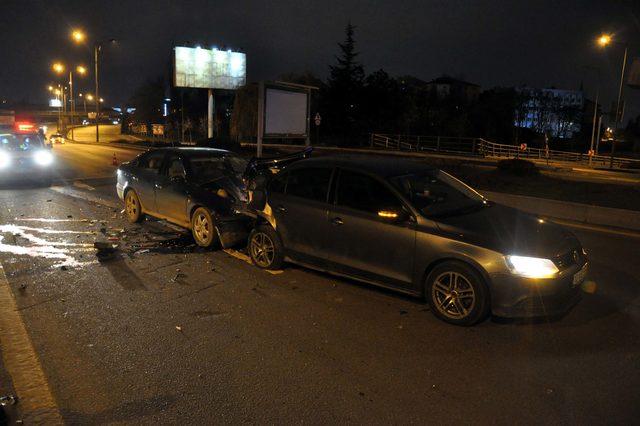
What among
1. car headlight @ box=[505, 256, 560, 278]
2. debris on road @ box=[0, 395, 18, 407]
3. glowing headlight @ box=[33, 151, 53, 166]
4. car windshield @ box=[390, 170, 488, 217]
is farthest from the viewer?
glowing headlight @ box=[33, 151, 53, 166]

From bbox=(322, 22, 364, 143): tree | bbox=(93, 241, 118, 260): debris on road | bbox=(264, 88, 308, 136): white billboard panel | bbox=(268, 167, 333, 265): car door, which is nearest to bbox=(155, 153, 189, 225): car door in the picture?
bbox=(93, 241, 118, 260): debris on road

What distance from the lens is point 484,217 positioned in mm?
5652

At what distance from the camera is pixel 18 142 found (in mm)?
19766

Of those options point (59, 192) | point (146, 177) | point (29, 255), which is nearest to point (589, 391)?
point (29, 255)

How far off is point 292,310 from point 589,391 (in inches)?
114

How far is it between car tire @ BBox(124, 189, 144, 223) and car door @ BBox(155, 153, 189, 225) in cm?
84

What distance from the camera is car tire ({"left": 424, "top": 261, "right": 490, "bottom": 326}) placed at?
5090mm

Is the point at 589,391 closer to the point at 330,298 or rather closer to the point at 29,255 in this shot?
the point at 330,298

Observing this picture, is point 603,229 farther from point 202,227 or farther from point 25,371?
point 25,371

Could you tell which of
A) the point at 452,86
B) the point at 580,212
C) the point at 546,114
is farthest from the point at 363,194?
the point at 452,86

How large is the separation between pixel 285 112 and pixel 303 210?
1372 centimetres

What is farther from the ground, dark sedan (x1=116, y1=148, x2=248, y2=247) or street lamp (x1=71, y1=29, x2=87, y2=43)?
street lamp (x1=71, y1=29, x2=87, y2=43)

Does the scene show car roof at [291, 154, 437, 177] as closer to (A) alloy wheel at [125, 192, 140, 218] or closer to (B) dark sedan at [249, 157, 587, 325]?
(B) dark sedan at [249, 157, 587, 325]

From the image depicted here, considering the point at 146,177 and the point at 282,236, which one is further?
the point at 146,177
